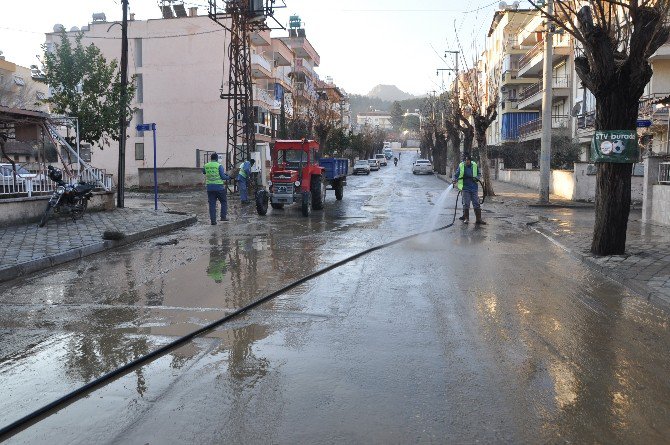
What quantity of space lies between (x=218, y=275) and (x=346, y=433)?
5.63m

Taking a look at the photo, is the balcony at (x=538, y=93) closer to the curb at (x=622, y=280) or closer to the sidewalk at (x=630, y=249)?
the sidewalk at (x=630, y=249)

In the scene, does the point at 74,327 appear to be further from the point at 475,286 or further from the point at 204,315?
the point at 475,286

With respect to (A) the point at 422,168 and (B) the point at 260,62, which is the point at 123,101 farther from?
(A) the point at 422,168

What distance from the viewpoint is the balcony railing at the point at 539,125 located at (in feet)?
137

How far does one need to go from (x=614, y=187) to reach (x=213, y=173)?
9730 mm

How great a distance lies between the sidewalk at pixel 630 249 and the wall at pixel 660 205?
33 cm

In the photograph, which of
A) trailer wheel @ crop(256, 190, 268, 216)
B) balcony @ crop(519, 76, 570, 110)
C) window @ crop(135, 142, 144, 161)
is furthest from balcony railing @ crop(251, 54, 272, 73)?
trailer wheel @ crop(256, 190, 268, 216)

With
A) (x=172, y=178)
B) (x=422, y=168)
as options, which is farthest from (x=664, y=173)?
(x=422, y=168)

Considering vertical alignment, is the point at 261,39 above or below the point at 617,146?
above

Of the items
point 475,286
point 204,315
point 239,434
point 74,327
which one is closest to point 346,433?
point 239,434

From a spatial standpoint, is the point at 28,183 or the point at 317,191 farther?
the point at 317,191

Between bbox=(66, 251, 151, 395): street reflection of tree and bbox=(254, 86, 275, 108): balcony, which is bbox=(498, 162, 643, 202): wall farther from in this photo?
bbox=(254, 86, 275, 108): balcony

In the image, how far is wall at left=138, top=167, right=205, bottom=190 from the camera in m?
34.0

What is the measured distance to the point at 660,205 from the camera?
15.1 meters
